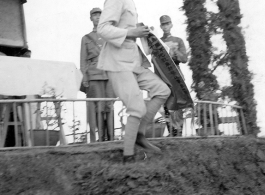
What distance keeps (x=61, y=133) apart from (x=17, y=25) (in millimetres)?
2755

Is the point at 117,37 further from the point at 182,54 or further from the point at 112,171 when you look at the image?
the point at 182,54

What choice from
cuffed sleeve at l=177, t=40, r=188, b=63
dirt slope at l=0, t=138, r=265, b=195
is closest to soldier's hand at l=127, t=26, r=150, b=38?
dirt slope at l=0, t=138, r=265, b=195

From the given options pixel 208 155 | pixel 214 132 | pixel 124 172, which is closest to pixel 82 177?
pixel 124 172

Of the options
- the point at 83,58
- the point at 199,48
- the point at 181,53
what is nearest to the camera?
the point at 83,58

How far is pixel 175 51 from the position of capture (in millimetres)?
7348

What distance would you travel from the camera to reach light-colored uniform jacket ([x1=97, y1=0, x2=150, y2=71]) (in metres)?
5.25

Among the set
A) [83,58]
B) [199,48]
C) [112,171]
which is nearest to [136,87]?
[112,171]

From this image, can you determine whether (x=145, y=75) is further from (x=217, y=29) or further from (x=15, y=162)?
(x=217, y=29)

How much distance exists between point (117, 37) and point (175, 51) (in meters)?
2.20

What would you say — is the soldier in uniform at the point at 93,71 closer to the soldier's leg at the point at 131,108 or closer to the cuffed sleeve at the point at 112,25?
the soldier's leg at the point at 131,108

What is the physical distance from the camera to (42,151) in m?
5.23

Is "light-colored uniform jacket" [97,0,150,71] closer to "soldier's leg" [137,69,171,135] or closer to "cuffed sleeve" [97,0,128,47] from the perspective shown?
"cuffed sleeve" [97,0,128,47]

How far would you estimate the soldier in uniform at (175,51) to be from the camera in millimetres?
7012

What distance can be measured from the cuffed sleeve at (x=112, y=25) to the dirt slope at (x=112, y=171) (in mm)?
996
